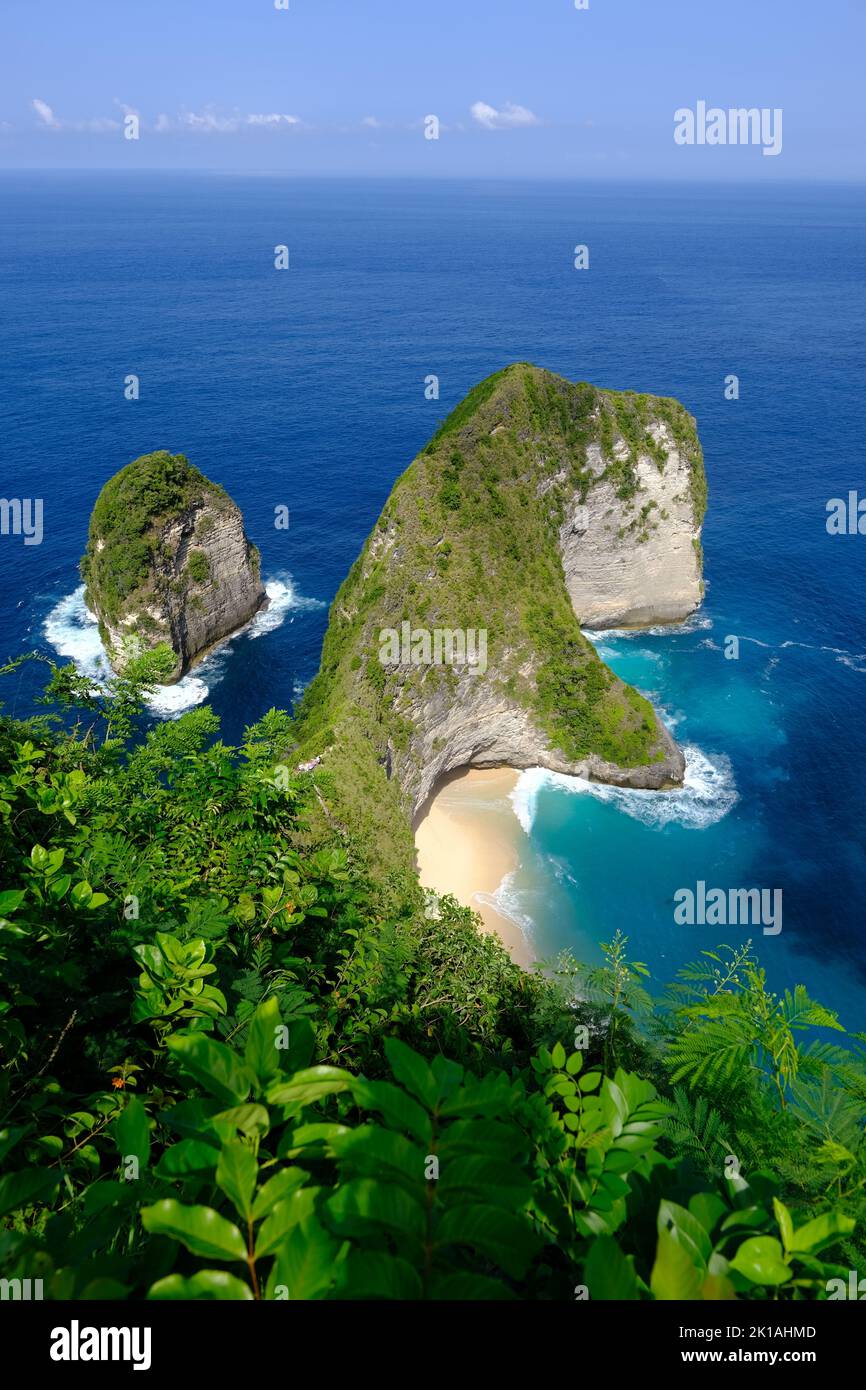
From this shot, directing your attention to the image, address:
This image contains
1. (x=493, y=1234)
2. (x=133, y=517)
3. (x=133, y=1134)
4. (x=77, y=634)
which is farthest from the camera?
(x=77, y=634)

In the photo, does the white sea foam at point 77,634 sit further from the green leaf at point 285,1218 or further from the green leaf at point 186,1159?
the green leaf at point 285,1218

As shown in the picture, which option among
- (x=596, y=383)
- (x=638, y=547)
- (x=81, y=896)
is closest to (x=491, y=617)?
(x=638, y=547)

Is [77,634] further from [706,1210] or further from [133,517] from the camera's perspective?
[706,1210]

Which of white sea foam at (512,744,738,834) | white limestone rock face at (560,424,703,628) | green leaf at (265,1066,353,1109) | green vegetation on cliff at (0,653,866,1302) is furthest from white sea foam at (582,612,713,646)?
green leaf at (265,1066,353,1109)

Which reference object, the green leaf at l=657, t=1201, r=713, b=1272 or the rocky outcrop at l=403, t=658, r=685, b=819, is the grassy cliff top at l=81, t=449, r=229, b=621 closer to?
the rocky outcrop at l=403, t=658, r=685, b=819

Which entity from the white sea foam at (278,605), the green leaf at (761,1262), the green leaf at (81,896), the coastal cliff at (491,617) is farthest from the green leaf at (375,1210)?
the white sea foam at (278,605)

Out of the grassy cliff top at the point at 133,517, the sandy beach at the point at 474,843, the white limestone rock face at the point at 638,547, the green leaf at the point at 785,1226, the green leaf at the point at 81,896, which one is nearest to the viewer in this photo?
the green leaf at the point at 785,1226
